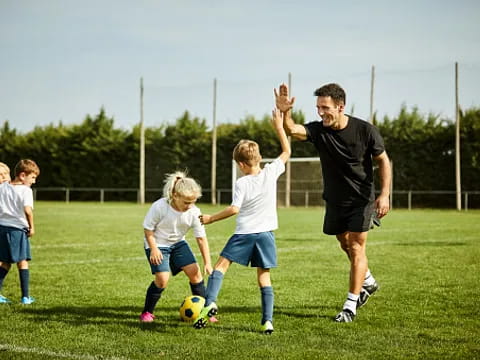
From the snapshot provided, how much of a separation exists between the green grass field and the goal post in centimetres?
2351

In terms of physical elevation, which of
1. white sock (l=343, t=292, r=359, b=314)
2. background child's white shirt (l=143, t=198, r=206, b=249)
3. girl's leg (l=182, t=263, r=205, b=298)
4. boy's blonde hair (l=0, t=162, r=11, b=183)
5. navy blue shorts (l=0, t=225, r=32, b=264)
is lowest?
white sock (l=343, t=292, r=359, b=314)

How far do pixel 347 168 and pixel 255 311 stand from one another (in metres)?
1.66

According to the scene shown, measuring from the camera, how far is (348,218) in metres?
6.91

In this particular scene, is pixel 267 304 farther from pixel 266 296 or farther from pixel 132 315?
pixel 132 315

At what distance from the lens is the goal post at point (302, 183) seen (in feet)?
121

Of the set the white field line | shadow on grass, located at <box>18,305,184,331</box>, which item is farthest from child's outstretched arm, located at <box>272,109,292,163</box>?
the white field line

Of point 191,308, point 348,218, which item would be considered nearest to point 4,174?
point 191,308

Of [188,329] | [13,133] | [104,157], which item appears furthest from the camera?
[13,133]

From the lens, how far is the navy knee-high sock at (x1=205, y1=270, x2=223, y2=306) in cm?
611

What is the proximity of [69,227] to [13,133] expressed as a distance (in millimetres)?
34205

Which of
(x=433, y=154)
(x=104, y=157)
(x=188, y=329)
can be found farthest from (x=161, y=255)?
(x=104, y=157)

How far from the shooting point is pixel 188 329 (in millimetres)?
6242

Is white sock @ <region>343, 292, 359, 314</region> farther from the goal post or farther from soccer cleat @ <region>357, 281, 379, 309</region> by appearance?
the goal post

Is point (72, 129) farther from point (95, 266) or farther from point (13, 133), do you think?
point (95, 266)
